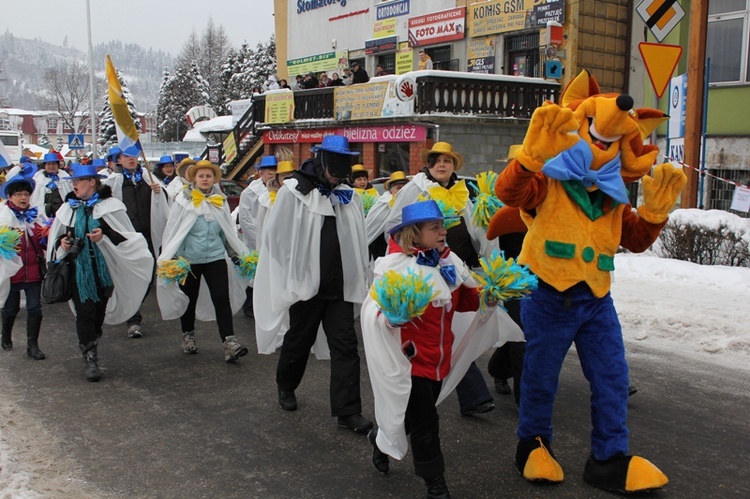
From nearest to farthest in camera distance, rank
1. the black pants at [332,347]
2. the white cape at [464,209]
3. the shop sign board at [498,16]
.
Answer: the black pants at [332,347], the white cape at [464,209], the shop sign board at [498,16]

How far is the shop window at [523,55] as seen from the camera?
826 inches

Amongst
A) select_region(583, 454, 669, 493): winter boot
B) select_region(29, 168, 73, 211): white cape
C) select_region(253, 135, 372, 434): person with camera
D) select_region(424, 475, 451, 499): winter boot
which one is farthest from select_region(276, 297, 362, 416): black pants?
select_region(29, 168, 73, 211): white cape

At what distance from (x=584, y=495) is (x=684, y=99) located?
8.98m

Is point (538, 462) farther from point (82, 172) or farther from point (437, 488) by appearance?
point (82, 172)

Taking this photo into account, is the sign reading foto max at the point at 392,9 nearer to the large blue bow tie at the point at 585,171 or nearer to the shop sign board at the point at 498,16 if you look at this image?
the shop sign board at the point at 498,16

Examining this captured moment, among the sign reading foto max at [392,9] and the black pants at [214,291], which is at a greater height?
the sign reading foto max at [392,9]

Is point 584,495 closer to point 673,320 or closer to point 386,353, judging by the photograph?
point 386,353

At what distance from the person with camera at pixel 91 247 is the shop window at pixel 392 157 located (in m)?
12.8

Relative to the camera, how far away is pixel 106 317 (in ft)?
24.6

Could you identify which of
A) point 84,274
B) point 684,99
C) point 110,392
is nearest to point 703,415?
point 110,392

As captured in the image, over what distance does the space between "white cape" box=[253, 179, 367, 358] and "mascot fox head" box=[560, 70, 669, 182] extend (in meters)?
1.81

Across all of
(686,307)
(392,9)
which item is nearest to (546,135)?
(686,307)

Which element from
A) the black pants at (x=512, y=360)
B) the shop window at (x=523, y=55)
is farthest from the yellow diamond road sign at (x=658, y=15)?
the shop window at (x=523, y=55)

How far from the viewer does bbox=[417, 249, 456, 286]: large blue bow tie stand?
4238 mm
